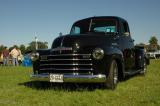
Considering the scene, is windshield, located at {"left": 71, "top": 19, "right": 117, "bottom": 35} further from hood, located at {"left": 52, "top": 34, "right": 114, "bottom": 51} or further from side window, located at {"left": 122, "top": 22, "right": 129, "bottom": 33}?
hood, located at {"left": 52, "top": 34, "right": 114, "bottom": 51}

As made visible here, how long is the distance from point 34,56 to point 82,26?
215 centimetres

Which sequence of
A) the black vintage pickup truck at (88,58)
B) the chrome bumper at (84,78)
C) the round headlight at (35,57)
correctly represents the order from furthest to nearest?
the round headlight at (35,57), the black vintage pickup truck at (88,58), the chrome bumper at (84,78)

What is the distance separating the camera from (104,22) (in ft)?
31.9

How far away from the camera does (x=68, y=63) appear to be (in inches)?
305

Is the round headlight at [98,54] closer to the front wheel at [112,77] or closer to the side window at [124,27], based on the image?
the front wheel at [112,77]

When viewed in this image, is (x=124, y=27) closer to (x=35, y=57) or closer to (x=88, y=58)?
(x=88, y=58)

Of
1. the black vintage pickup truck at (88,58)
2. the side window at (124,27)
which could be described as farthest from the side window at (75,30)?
the side window at (124,27)

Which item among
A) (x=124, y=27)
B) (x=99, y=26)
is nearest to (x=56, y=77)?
(x=99, y=26)

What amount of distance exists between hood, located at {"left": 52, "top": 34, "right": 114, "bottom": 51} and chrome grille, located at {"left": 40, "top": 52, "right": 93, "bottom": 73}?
299 millimetres

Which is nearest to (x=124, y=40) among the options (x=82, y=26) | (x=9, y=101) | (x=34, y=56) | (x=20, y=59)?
(x=82, y=26)

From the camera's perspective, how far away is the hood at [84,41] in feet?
26.2

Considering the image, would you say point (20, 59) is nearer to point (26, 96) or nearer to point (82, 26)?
point (82, 26)

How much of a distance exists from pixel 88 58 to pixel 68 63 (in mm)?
521

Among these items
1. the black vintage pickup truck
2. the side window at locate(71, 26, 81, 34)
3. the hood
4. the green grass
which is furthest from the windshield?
the green grass
